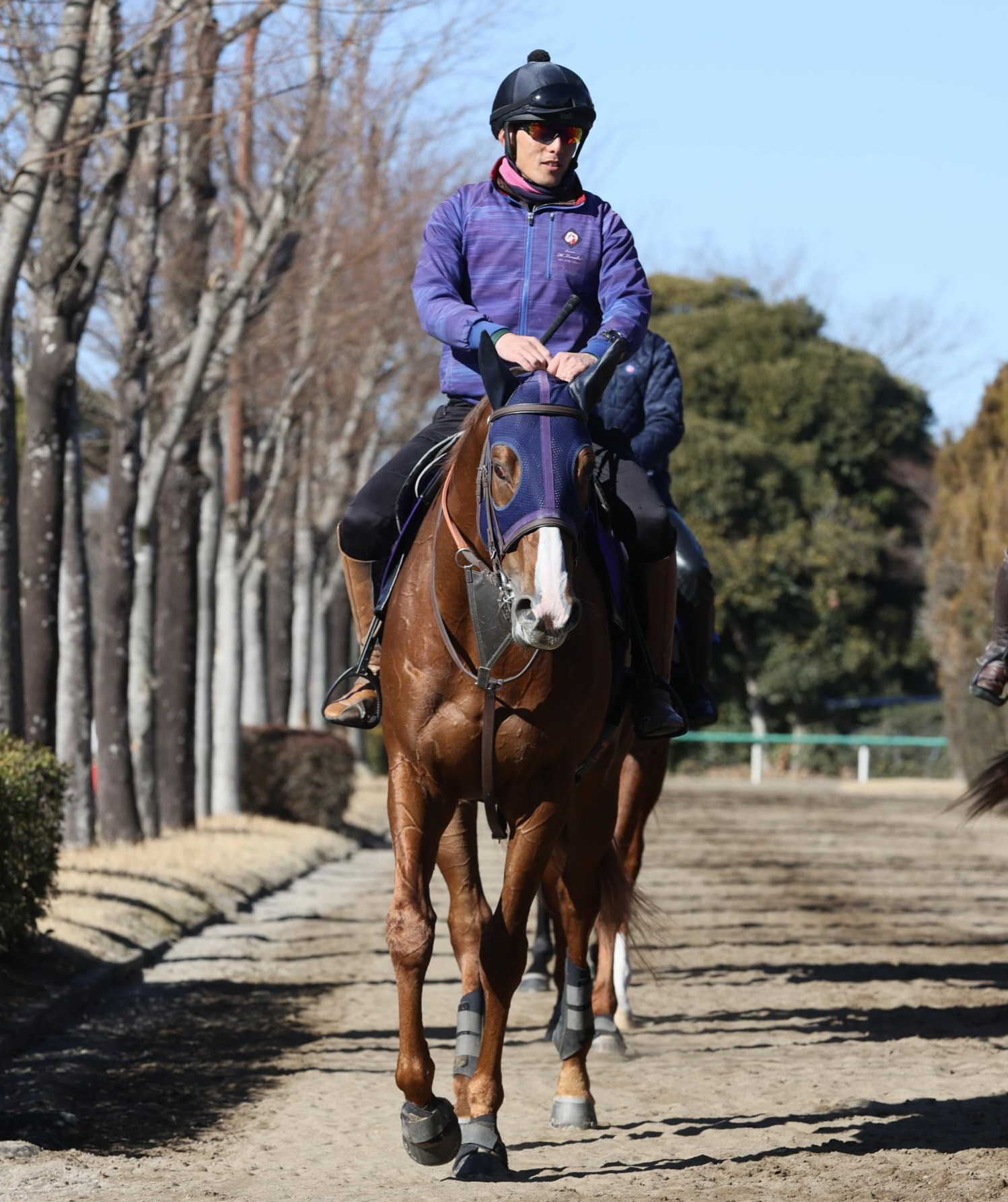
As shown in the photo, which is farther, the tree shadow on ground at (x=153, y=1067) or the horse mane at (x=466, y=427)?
the tree shadow on ground at (x=153, y=1067)

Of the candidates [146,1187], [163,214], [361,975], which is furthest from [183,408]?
[146,1187]

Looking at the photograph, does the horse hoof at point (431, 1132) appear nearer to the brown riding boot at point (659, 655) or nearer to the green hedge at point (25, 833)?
the brown riding boot at point (659, 655)

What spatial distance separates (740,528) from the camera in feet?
156

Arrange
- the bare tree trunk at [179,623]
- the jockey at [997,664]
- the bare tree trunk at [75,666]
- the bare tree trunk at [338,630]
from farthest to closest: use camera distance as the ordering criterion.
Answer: the bare tree trunk at [338,630], the bare tree trunk at [179,623], the bare tree trunk at [75,666], the jockey at [997,664]

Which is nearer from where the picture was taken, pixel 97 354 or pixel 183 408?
pixel 183 408

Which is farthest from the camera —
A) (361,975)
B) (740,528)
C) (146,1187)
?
(740,528)

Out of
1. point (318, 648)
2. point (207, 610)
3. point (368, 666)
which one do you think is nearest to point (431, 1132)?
point (368, 666)

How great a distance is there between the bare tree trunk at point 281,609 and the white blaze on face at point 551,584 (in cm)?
2594

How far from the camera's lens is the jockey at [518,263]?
6.79 m

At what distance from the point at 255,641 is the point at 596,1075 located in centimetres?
1981

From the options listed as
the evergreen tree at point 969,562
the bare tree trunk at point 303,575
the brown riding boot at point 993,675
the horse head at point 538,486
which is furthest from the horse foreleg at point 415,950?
the evergreen tree at point 969,562

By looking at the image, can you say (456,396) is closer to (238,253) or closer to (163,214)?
(163,214)

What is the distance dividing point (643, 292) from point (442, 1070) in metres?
3.80

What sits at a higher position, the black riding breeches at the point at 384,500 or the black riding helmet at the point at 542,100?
the black riding helmet at the point at 542,100
